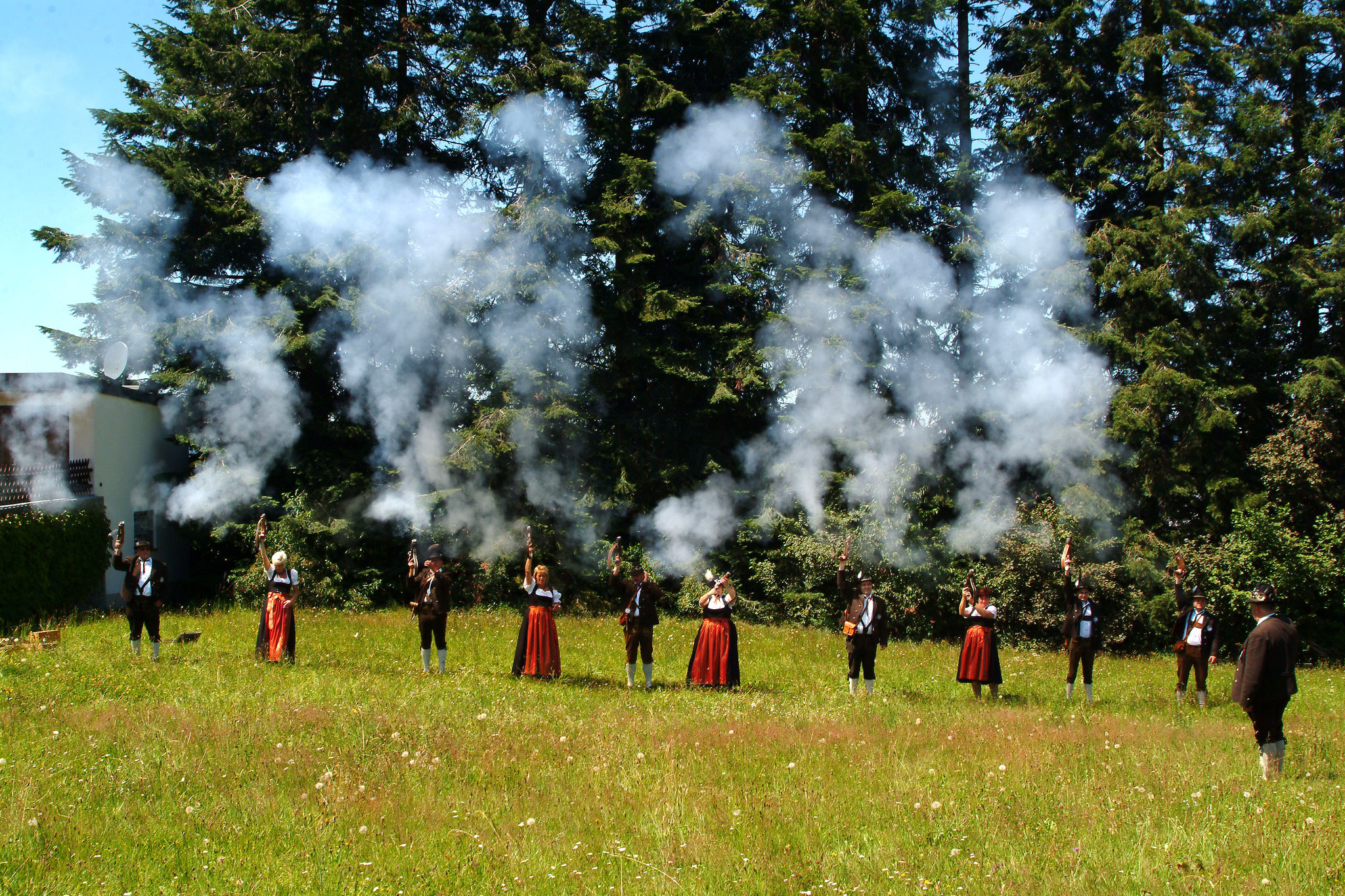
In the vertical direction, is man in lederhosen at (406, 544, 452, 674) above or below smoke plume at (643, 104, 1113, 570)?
below

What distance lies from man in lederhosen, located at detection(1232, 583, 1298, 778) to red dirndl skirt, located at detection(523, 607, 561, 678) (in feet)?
27.5

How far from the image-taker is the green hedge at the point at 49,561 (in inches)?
676

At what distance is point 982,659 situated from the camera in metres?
13.8

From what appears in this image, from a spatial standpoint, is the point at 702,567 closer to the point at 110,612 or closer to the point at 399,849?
the point at 110,612

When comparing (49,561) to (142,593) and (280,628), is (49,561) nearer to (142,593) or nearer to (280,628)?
(142,593)

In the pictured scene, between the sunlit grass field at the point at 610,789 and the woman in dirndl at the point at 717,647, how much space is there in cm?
44

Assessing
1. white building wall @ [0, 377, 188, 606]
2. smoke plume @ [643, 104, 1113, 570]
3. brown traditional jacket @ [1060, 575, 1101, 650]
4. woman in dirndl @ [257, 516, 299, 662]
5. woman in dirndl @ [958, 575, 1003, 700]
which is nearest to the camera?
woman in dirndl @ [958, 575, 1003, 700]

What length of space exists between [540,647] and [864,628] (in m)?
4.58

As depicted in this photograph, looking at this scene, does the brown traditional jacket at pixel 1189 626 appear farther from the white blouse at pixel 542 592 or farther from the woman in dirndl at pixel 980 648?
the white blouse at pixel 542 592

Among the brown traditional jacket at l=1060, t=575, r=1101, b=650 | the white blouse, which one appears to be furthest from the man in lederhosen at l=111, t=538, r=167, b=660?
the brown traditional jacket at l=1060, t=575, r=1101, b=650

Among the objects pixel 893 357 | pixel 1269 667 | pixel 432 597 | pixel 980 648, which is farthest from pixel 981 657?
pixel 893 357

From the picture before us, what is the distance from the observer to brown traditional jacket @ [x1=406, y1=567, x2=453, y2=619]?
45.5 ft

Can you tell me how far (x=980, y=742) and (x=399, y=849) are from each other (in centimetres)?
632

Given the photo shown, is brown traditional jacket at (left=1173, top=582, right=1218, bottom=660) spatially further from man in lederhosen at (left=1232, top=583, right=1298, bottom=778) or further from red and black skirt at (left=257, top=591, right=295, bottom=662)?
red and black skirt at (left=257, top=591, right=295, bottom=662)
